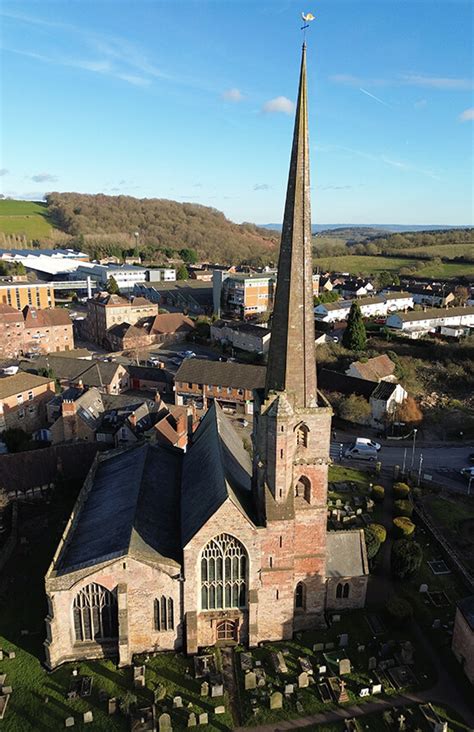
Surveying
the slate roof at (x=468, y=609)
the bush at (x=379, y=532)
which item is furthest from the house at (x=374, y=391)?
the slate roof at (x=468, y=609)

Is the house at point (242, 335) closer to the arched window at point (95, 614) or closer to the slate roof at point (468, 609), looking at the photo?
the slate roof at point (468, 609)

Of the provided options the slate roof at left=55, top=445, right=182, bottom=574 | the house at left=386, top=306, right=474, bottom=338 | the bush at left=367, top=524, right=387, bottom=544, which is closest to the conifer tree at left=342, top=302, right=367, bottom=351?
the house at left=386, top=306, right=474, bottom=338

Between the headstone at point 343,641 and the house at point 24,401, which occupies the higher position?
the house at point 24,401

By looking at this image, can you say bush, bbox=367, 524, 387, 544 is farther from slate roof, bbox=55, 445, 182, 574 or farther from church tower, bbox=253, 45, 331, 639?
slate roof, bbox=55, 445, 182, 574

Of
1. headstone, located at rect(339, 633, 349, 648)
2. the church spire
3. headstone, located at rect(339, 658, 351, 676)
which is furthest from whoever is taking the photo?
headstone, located at rect(339, 633, 349, 648)

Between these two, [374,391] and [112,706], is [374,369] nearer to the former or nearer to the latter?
[374,391]

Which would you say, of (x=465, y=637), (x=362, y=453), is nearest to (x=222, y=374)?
(x=362, y=453)
